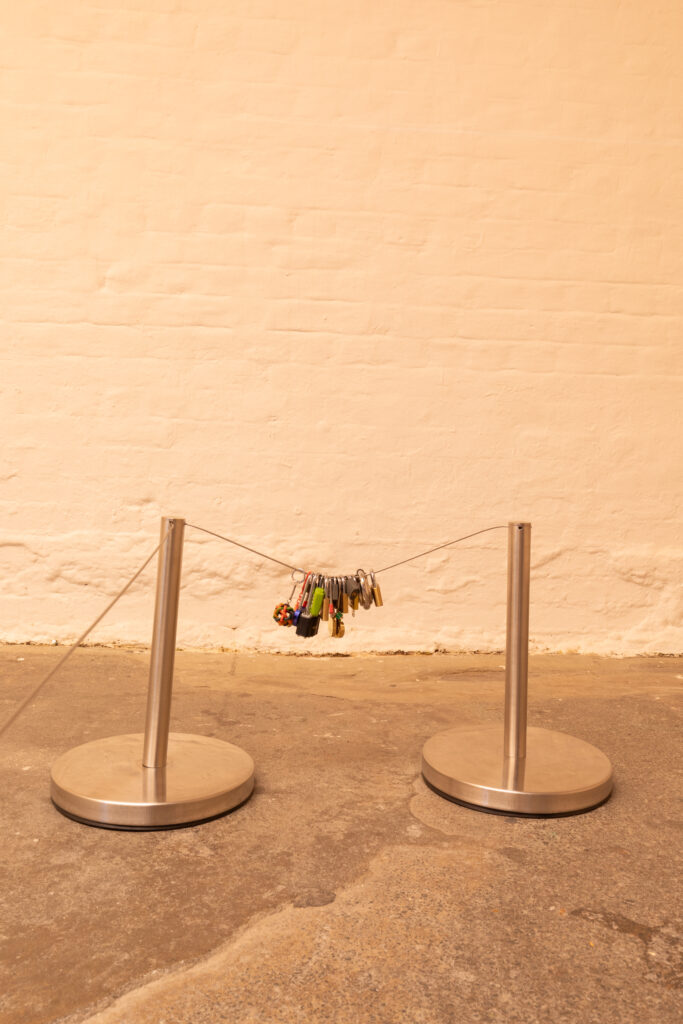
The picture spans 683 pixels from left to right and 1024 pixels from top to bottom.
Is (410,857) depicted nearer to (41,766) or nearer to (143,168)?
(41,766)

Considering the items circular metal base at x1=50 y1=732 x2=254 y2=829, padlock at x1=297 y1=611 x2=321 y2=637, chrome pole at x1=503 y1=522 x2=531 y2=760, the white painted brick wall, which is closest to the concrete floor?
circular metal base at x1=50 y1=732 x2=254 y2=829

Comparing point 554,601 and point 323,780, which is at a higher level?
point 554,601

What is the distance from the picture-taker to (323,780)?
214cm

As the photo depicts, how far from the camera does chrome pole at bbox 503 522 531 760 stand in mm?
2107

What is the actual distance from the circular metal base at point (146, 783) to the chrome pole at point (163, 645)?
0.07 meters

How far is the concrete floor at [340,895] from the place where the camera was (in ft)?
4.13

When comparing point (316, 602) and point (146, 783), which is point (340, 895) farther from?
point (316, 602)

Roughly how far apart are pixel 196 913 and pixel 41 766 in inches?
33.6

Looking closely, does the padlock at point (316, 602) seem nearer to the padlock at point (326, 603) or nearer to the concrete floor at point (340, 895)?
the padlock at point (326, 603)

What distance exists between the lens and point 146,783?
1912 millimetres

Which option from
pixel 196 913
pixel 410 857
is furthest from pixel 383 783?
pixel 196 913

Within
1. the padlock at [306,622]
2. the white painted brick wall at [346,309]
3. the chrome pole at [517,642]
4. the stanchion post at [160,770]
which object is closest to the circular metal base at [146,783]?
the stanchion post at [160,770]

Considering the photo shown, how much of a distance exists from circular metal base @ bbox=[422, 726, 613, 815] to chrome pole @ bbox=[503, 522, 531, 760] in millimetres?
57

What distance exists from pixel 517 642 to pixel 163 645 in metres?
0.86
